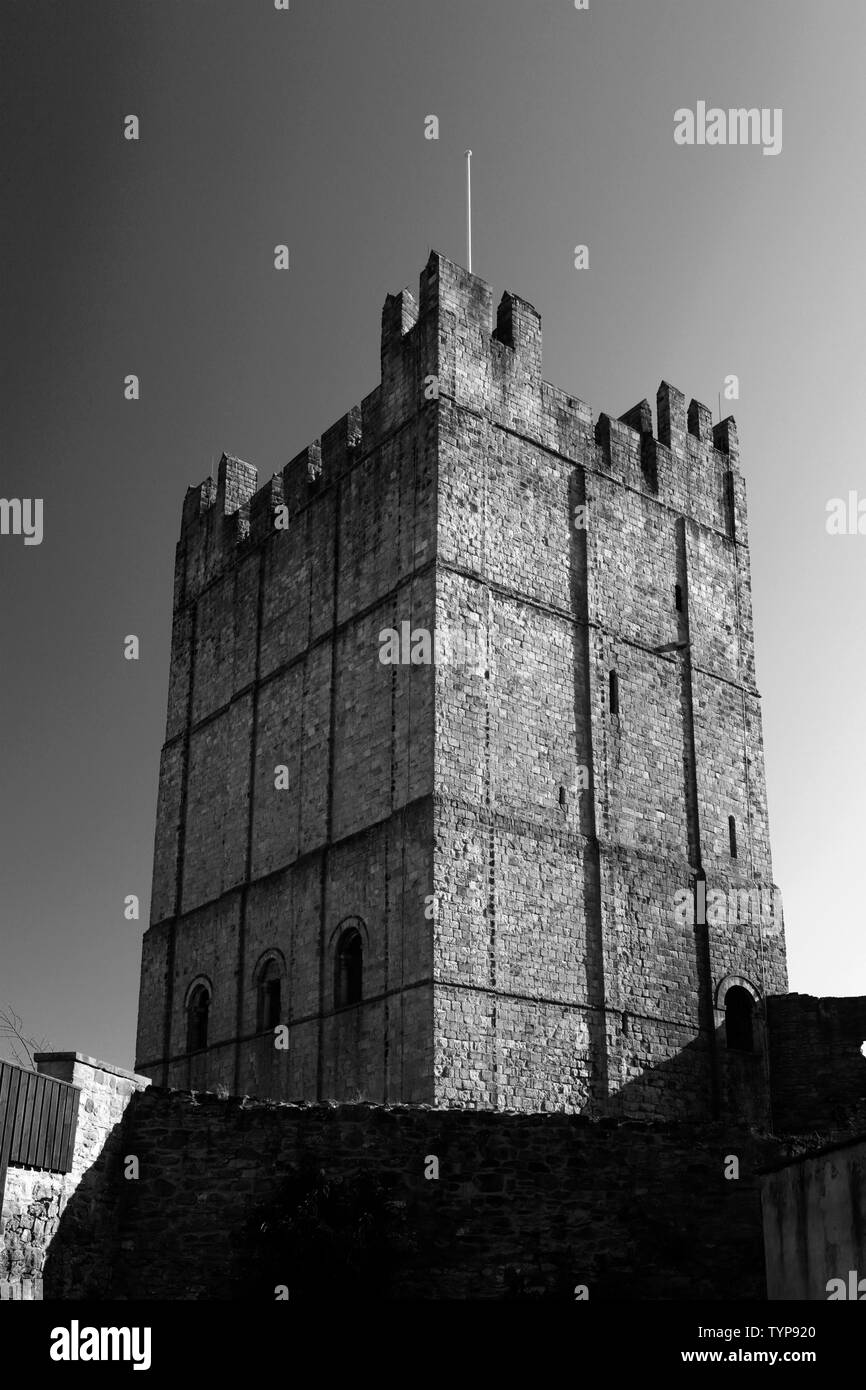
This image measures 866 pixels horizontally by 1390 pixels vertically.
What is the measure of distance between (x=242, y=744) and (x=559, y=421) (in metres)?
9.60

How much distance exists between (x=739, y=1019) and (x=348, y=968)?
7.94 metres

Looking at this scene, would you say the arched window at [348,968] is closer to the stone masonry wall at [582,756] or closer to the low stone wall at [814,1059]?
the stone masonry wall at [582,756]

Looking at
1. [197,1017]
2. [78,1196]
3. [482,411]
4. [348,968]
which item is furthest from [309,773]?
[78,1196]

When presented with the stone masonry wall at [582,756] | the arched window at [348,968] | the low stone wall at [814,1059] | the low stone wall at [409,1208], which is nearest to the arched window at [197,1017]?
the arched window at [348,968]

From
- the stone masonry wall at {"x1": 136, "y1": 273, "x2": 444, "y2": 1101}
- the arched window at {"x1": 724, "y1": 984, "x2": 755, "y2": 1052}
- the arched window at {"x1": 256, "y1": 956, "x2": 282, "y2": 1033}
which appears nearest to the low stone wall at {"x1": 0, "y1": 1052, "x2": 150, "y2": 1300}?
the stone masonry wall at {"x1": 136, "y1": 273, "x2": 444, "y2": 1101}

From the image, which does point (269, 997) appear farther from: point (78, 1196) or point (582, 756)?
point (78, 1196)

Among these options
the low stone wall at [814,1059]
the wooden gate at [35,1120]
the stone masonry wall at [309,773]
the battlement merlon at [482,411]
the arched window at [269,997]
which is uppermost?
the battlement merlon at [482,411]

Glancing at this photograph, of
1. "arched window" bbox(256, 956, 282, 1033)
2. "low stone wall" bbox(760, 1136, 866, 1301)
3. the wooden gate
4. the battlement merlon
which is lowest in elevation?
"low stone wall" bbox(760, 1136, 866, 1301)

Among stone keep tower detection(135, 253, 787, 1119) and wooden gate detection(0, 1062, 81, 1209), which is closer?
wooden gate detection(0, 1062, 81, 1209)

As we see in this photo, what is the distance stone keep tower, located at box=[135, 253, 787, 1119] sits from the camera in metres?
24.9

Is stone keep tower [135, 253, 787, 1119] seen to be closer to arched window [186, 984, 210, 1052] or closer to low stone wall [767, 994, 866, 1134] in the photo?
arched window [186, 984, 210, 1052]

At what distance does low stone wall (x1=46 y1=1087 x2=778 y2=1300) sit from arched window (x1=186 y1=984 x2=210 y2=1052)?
1291 cm

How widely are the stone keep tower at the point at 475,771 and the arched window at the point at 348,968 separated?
0.06 metres

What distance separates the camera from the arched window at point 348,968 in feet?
84.8
